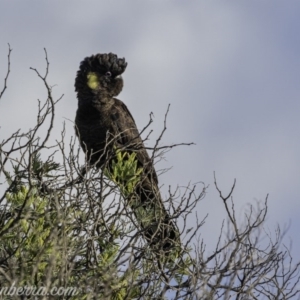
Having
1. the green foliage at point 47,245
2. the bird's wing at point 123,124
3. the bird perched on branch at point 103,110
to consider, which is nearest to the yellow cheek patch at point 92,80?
the bird perched on branch at point 103,110

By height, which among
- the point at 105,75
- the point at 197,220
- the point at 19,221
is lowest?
the point at 19,221

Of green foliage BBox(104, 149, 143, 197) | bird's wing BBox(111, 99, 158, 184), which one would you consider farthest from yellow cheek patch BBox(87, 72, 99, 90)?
green foliage BBox(104, 149, 143, 197)

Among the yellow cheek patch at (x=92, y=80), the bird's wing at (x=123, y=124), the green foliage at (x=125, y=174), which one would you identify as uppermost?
the yellow cheek patch at (x=92, y=80)

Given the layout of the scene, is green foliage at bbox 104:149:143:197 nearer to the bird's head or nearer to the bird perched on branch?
the bird perched on branch

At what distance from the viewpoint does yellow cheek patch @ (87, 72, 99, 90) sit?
31.9 feet

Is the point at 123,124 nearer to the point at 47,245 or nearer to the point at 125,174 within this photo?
the point at 125,174

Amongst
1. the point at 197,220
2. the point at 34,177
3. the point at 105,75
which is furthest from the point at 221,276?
the point at 105,75

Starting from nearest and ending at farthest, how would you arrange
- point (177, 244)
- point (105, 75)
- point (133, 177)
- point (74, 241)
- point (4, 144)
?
point (74, 241)
point (4, 144)
point (177, 244)
point (133, 177)
point (105, 75)

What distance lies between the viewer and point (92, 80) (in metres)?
9.79

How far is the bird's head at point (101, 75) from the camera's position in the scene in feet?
32.0

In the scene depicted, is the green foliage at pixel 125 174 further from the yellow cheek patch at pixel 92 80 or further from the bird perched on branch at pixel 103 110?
the yellow cheek patch at pixel 92 80

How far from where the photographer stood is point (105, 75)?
32.6 ft

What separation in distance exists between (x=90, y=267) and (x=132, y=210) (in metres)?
0.89

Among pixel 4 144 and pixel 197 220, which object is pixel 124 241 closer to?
pixel 197 220
